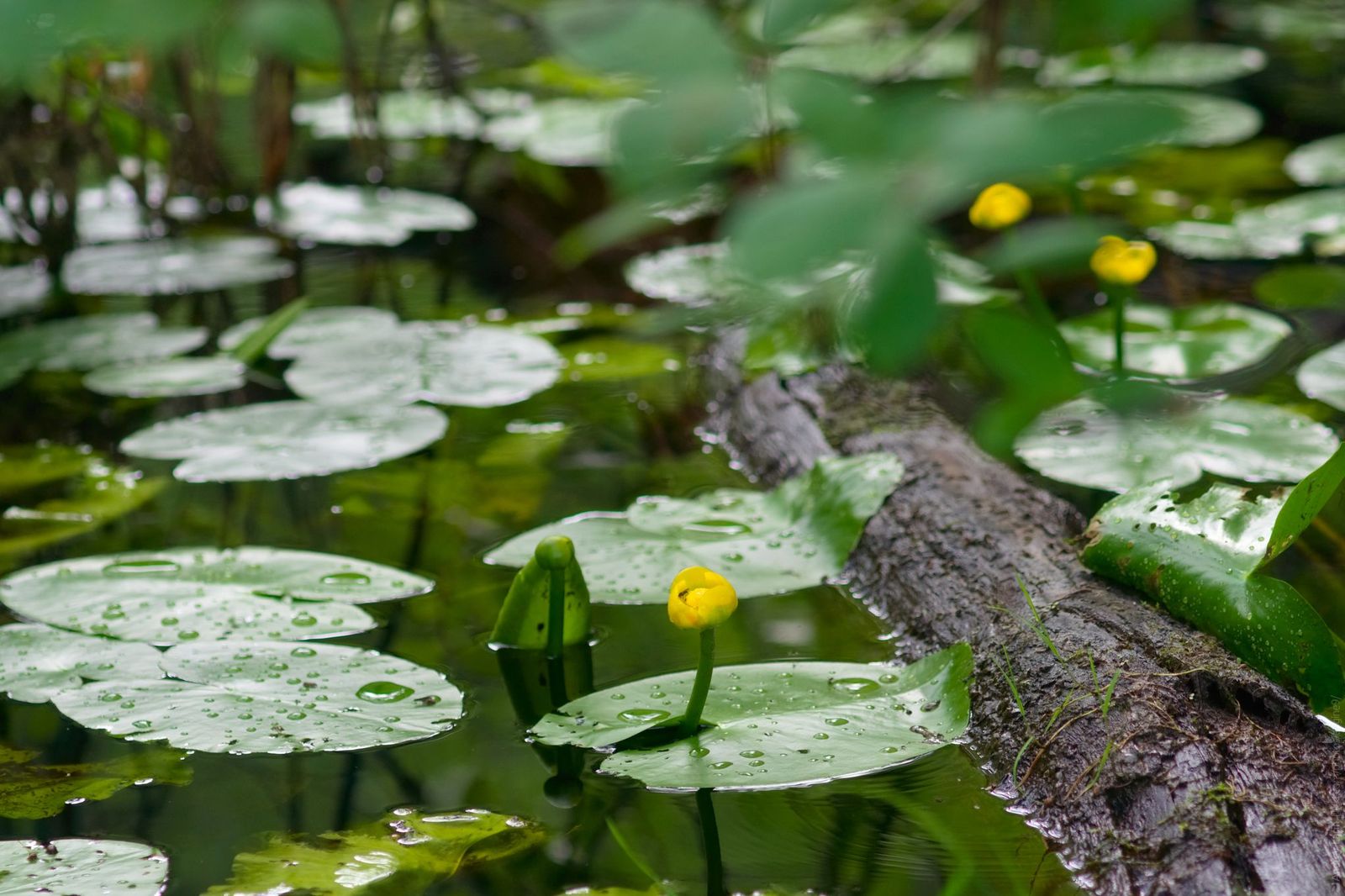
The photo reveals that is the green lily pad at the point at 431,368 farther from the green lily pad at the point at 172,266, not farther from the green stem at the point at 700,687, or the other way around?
the green stem at the point at 700,687

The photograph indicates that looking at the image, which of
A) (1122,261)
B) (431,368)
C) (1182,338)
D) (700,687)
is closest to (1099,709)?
(700,687)

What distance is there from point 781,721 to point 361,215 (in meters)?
1.82

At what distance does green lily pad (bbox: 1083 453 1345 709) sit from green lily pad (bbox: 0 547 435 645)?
673mm

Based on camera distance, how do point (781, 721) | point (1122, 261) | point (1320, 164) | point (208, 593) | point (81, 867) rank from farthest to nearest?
point (1320, 164), point (1122, 261), point (208, 593), point (781, 721), point (81, 867)

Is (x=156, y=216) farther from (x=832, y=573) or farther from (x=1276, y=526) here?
(x=1276, y=526)

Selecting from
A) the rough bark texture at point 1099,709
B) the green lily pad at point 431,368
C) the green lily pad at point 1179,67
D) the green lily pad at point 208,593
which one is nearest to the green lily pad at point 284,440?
the green lily pad at point 431,368

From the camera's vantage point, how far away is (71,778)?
1.06 metres

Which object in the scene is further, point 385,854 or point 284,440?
point 284,440

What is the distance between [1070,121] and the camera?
45 centimetres

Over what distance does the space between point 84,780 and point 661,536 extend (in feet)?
Result: 1.90

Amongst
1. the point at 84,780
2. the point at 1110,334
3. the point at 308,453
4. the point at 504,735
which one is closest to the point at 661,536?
the point at 504,735

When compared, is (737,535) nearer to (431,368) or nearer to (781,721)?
(781,721)

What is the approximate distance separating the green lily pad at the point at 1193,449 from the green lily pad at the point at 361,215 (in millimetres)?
1392

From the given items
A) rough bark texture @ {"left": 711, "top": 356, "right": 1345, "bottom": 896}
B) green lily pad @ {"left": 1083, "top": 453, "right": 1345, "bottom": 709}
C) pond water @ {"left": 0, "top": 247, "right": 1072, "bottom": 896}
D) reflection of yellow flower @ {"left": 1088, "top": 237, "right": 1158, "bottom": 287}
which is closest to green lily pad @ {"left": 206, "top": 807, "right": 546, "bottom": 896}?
pond water @ {"left": 0, "top": 247, "right": 1072, "bottom": 896}
